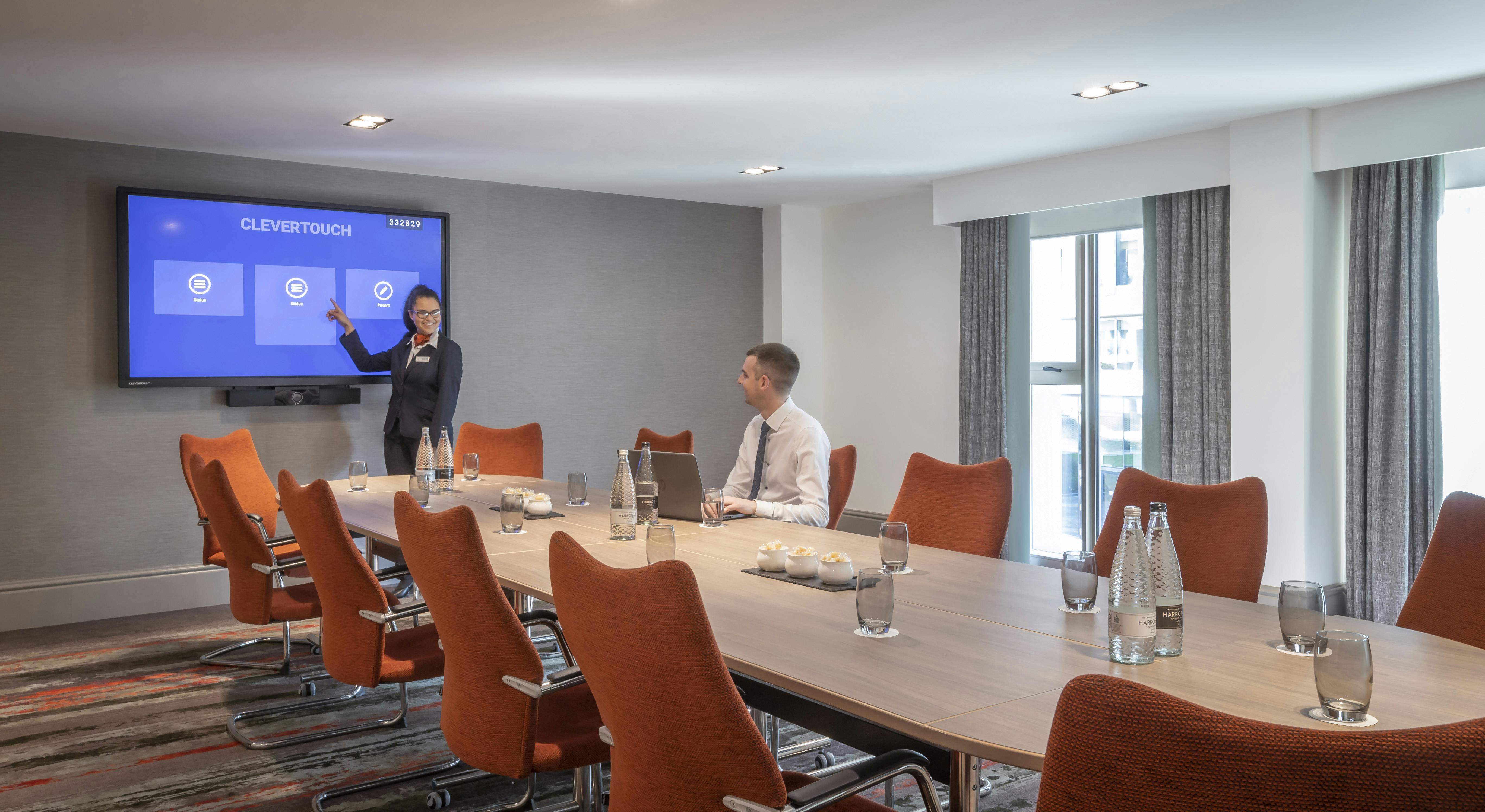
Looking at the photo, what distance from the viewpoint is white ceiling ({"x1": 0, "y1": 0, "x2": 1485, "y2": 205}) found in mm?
3658

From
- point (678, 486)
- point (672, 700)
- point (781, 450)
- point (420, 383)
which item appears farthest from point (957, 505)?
point (420, 383)

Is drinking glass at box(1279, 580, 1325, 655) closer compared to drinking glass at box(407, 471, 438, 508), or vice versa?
drinking glass at box(1279, 580, 1325, 655)

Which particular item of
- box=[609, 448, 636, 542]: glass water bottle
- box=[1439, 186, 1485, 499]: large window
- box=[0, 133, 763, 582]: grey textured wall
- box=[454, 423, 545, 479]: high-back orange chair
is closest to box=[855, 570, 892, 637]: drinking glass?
box=[609, 448, 636, 542]: glass water bottle

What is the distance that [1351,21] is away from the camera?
12.4ft

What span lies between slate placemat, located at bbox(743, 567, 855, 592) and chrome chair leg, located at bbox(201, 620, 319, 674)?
7.83 feet

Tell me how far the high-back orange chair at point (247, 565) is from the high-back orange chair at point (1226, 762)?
3.09 meters

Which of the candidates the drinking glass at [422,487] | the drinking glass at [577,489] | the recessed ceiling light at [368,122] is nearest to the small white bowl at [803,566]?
the drinking glass at [577,489]

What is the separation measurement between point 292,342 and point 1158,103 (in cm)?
500

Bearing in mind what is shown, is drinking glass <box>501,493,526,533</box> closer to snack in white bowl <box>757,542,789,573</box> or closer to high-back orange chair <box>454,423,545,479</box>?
snack in white bowl <box>757,542,789,573</box>

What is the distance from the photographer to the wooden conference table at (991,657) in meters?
1.59

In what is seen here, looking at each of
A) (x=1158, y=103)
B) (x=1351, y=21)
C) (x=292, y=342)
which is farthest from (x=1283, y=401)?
(x=292, y=342)

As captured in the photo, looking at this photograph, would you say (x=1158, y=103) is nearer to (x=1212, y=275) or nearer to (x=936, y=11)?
(x=1212, y=275)

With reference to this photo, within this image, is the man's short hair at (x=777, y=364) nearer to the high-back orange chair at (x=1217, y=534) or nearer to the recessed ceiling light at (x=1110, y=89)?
the high-back orange chair at (x=1217, y=534)

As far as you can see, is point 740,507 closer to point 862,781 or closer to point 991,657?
point 991,657
